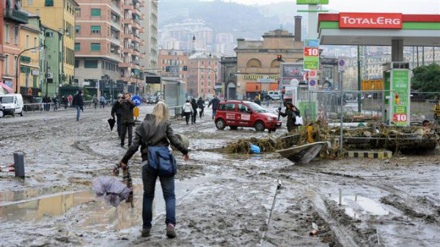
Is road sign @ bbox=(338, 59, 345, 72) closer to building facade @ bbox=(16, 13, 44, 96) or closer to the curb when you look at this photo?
the curb

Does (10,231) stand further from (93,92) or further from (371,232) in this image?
(93,92)

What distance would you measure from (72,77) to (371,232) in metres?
92.8

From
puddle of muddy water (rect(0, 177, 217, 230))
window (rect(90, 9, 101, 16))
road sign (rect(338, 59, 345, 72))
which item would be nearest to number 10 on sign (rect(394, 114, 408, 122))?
road sign (rect(338, 59, 345, 72))

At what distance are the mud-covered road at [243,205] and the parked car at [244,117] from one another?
15.7 m

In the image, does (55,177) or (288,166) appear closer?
(55,177)

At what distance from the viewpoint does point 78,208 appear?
10445mm

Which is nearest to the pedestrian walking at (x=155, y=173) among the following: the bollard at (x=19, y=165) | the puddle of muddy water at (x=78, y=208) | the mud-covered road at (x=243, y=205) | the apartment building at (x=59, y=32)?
the mud-covered road at (x=243, y=205)

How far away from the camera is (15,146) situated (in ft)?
73.5

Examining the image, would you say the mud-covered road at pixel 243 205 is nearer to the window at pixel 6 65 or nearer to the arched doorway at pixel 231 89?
the window at pixel 6 65

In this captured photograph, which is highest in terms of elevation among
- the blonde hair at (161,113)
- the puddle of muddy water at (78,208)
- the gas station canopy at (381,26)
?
the gas station canopy at (381,26)

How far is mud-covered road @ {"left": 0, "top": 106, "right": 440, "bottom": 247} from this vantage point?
8.36m

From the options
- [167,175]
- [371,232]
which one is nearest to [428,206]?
[371,232]

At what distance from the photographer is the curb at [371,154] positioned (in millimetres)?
20172

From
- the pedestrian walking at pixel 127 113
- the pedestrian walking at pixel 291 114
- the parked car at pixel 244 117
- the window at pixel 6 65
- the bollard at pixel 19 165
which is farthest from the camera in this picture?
the window at pixel 6 65
